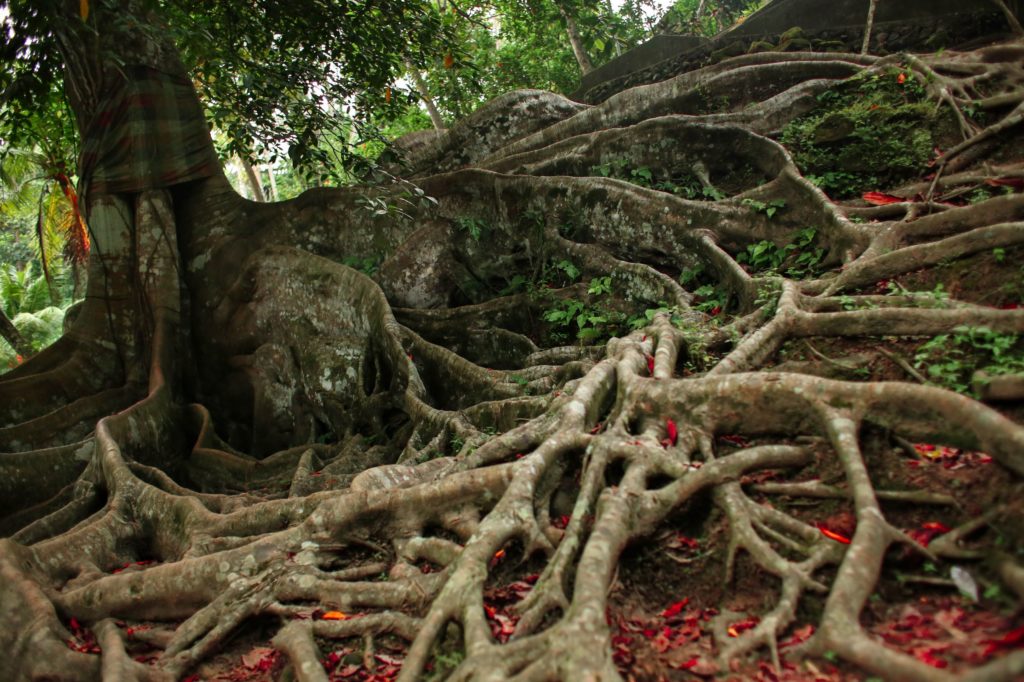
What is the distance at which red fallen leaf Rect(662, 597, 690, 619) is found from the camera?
2.62 m

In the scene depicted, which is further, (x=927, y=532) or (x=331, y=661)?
(x=331, y=661)

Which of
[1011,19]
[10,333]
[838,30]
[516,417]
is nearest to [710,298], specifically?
[516,417]

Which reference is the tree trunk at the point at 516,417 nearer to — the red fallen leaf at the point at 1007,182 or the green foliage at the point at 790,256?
the green foliage at the point at 790,256

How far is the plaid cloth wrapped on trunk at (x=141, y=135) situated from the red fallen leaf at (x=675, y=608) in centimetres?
688

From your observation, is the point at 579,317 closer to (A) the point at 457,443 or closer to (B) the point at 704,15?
(A) the point at 457,443

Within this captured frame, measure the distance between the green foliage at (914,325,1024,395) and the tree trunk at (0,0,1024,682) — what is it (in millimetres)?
48

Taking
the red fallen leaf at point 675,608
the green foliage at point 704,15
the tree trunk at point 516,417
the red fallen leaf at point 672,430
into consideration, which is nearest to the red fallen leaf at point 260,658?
the tree trunk at point 516,417

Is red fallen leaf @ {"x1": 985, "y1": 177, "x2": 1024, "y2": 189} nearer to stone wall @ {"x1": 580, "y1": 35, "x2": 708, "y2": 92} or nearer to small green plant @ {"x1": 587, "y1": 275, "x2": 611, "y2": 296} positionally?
small green plant @ {"x1": 587, "y1": 275, "x2": 611, "y2": 296}

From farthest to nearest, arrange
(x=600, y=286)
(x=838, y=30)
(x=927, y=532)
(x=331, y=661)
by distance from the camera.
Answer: (x=838, y=30), (x=600, y=286), (x=331, y=661), (x=927, y=532)

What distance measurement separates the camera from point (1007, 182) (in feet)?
15.0

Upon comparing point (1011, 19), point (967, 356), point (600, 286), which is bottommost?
point (967, 356)

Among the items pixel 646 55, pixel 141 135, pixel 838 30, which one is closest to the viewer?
pixel 141 135

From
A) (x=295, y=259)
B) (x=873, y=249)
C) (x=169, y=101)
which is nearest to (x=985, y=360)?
(x=873, y=249)

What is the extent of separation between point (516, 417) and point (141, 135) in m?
5.35
